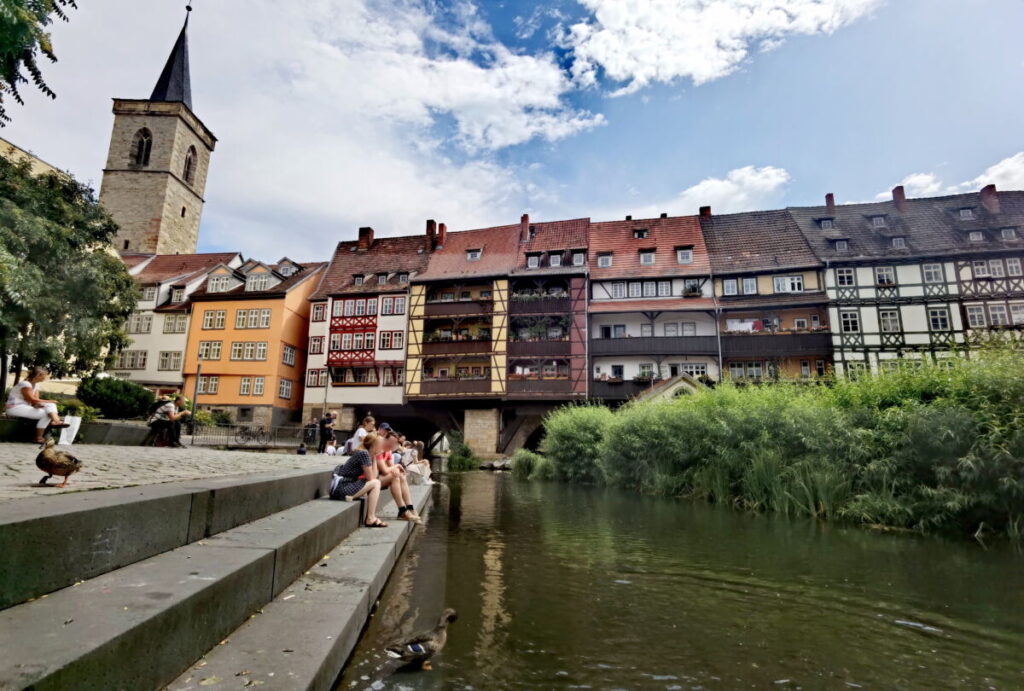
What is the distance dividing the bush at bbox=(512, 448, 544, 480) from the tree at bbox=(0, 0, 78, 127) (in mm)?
20415

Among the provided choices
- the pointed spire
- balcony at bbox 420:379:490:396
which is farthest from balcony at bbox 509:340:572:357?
the pointed spire

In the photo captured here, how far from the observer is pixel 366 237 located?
1684 inches

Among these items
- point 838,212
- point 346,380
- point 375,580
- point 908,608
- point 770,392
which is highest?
point 838,212

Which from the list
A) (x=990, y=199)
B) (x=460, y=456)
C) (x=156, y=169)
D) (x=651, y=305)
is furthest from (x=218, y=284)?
(x=990, y=199)

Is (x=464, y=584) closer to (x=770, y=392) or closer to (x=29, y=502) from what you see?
(x=29, y=502)

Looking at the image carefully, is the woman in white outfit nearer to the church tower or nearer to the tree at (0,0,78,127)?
the tree at (0,0,78,127)

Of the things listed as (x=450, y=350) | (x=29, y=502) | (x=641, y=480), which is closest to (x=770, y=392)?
(x=641, y=480)

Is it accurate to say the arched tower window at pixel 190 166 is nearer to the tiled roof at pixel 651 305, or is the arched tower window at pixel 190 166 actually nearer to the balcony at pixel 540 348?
the balcony at pixel 540 348

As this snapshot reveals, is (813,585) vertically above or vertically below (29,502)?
below

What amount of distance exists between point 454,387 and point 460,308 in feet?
16.7

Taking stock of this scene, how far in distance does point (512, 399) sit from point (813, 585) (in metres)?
28.1

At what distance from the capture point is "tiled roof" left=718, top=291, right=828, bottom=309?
3216 centimetres

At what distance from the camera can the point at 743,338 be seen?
3209 cm

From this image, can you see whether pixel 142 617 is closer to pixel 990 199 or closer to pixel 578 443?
pixel 578 443
